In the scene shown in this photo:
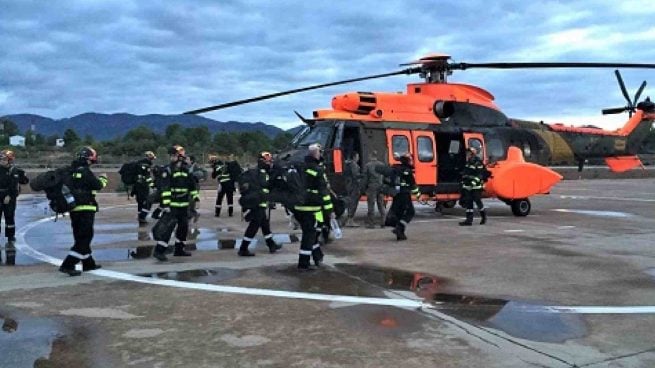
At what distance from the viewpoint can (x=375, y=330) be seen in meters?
5.38

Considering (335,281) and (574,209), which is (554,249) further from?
(574,209)

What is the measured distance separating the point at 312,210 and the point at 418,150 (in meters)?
7.02

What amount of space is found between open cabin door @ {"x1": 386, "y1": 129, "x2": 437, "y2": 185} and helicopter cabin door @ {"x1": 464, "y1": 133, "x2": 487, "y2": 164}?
115cm

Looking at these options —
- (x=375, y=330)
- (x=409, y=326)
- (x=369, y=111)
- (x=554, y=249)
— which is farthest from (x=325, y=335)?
(x=369, y=111)

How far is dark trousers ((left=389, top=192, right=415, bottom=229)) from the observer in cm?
1145

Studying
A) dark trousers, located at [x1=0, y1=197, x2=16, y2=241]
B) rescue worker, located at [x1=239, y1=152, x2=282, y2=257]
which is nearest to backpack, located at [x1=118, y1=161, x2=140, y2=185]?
dark trousers, located at [x1=0, y1=197, x2=16, y2=241]

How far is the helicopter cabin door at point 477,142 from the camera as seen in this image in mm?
15859

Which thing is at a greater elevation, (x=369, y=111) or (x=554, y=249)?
(x=369, y=111)

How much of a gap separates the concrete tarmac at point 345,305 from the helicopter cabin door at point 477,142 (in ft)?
16.3

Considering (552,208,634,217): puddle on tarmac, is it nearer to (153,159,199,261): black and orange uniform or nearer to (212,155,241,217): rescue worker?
(212,155,241,217): rescue worker

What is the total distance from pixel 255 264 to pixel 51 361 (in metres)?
4.38

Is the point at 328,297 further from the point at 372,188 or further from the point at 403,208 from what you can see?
the point at 372,188

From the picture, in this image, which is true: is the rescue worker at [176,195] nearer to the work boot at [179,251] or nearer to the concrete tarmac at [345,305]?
the work boot at [179,251]

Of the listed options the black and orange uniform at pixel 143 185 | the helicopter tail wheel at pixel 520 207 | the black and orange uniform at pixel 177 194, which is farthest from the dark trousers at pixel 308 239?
the helicopter tail wheel at pixel 520 207
